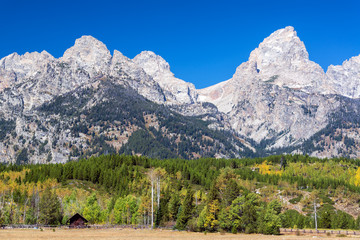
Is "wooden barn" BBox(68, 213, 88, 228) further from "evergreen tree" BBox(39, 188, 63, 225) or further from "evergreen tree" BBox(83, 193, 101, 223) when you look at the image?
"evergreen tree" BBox(83, 193, 101, 223)

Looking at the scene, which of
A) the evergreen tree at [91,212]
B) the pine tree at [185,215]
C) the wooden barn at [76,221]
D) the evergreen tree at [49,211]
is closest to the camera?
the pine tree at [185,215]

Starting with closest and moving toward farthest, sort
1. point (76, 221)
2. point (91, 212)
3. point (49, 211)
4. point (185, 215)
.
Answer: point (185, 215)
point (76, 221)
point (49, 211)
point (91, 212)

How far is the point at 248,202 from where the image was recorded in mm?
105750

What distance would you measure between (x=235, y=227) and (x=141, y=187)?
102 m

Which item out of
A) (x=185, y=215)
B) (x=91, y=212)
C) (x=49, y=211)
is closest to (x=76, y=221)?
(x=49, y=211)

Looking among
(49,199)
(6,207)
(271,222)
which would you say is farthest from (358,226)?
(6,207)

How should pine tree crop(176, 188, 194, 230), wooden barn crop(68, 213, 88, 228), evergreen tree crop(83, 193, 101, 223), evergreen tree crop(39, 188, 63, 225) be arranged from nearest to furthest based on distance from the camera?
pine tree crop(176, 188, 194, 230), wooden barn crop(68, 213, 88, 228), evergreen tree crop(39, 188, 63, 225), evergreen tree crop(83, 193, 101, 223)

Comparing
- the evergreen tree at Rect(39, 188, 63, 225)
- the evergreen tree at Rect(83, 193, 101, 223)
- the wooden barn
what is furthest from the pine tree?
the evergreen tree at Rect(39, 188, 63, 225)

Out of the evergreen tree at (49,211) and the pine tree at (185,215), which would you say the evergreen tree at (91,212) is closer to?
the evergreen tree at (49,211)

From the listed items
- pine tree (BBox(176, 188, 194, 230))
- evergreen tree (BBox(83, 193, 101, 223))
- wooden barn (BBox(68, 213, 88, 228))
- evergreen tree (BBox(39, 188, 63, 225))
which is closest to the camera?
pine tree (BBox(176, 188, 194, 230))

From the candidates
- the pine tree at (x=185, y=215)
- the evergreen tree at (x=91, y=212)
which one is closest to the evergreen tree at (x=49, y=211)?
the evergreen tree at (x=91, y=212)

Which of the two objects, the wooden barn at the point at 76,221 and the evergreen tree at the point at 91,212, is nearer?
the wooden barn at the point at 76,221

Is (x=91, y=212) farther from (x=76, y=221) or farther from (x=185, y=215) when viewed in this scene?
(x=185, y=215)

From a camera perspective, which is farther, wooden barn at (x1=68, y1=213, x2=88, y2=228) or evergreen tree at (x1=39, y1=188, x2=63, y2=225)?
evergreen tree at (x1=39, y1=188, x2=63, y2=225)
